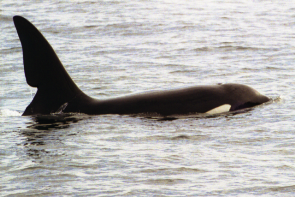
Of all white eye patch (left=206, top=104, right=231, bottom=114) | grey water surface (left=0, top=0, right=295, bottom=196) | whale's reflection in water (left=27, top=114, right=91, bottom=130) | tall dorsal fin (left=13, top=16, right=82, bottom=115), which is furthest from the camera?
white eye patch (left=206, top=104, right=231, bottom=114)

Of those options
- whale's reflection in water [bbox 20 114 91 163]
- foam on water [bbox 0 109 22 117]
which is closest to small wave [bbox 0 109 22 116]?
foam on water [bbox 0 109 22 117]

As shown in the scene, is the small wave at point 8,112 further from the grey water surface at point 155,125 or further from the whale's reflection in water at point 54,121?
the whale's reflection in water at point 54,121

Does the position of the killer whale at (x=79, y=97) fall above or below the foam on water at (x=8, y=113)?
above

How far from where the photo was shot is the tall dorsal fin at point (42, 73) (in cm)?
1221

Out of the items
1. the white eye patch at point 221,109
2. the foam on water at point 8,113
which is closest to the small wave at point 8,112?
the foam on water at point 8,113

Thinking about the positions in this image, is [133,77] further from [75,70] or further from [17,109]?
[17,109]

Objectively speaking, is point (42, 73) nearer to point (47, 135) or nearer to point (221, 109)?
point (47, 135)

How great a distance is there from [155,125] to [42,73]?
252 centimetres

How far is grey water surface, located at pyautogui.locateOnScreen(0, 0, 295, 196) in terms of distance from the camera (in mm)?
8594

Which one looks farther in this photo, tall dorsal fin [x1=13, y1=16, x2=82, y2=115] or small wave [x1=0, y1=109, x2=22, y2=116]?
A: small wave [x1=0, y1=109, x2=22, y2=116]

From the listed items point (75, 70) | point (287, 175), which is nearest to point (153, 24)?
point (75, 70)

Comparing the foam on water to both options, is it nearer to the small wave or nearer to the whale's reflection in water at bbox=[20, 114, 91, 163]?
the small wave

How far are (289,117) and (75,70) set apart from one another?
8.24m

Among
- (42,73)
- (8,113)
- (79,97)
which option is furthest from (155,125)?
(8,113)
